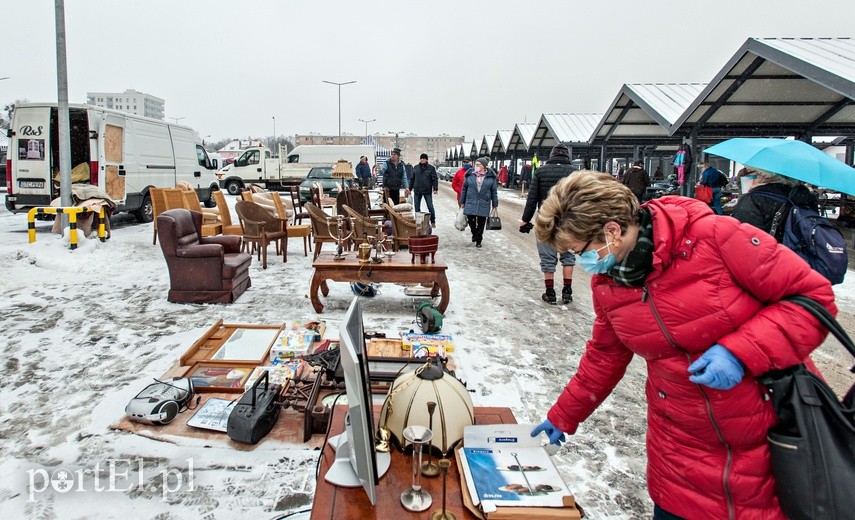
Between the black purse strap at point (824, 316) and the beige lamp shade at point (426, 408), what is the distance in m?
1.02

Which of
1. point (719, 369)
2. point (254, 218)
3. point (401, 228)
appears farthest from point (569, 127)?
point (719, 369)

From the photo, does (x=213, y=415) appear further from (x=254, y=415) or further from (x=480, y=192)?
(x=480, y=192)

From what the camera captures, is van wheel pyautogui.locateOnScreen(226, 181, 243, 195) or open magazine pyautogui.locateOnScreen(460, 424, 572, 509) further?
van wheel pyautogui.locateOnScreen(226, 181, 243, 195)

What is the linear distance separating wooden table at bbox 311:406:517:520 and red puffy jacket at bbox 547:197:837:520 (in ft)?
2.32

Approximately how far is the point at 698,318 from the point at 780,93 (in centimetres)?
1197

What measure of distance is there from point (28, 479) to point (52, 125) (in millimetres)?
10678

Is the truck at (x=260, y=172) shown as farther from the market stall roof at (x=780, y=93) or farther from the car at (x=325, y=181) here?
the market stall roof at (x=780, y=93)

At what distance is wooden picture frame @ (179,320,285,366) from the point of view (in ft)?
13.1

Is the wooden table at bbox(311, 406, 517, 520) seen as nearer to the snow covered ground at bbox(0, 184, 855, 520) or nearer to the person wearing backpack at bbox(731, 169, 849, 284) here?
the snow covered ground at bbox(0, 184, 855, 520)

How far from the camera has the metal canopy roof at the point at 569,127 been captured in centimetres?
2089

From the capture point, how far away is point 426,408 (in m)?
1.66

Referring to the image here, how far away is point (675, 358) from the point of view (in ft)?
4.96

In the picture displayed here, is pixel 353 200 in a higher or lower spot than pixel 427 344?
higher

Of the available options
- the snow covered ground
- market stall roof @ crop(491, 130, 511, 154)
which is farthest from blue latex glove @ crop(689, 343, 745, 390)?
market stall roof @ crop(491, 130, 511, 154)
